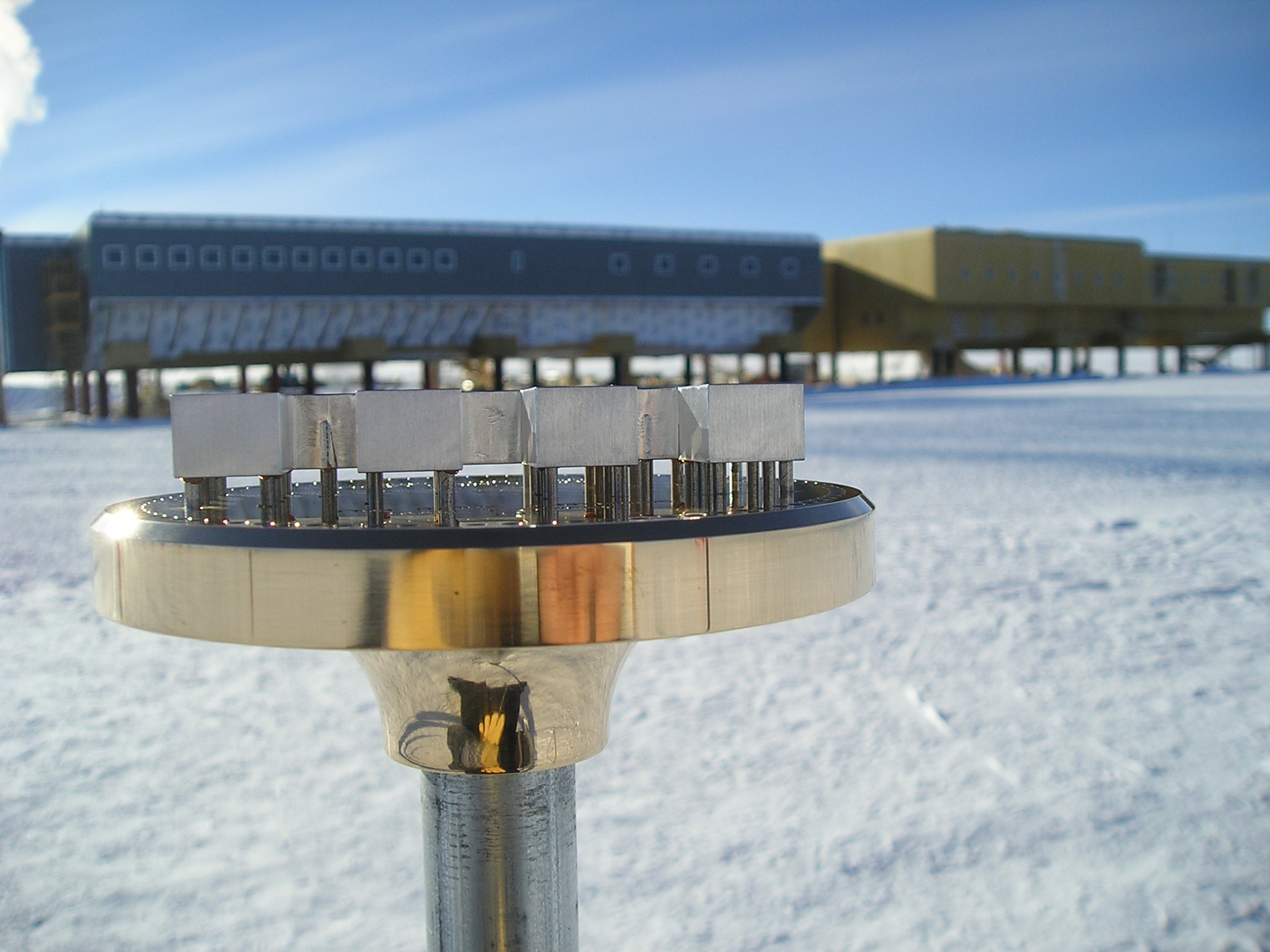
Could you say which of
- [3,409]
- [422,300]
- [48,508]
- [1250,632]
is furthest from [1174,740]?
[3,409]

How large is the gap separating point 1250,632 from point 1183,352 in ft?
155

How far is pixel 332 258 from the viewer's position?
28000 mm

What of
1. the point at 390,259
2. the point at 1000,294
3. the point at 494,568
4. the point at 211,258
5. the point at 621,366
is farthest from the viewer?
the point at 1000,294

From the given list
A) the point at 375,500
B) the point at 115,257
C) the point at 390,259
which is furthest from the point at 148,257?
the point at 375,500

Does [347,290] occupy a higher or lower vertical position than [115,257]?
lower

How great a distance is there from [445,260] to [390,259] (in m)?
1.56

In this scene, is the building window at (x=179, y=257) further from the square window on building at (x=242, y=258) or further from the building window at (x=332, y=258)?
the building window at (x=332, y=258)

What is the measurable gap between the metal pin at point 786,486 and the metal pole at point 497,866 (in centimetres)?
50

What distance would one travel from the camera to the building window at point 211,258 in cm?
2675

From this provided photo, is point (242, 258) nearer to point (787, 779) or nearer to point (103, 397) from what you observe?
point (103, 397)

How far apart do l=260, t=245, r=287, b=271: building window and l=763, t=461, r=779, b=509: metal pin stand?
28.5m

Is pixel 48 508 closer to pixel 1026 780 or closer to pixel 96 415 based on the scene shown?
pixel 1026 780

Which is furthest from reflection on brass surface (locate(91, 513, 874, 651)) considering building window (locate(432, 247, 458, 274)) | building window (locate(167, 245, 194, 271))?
building window (locate(432, 247, 458, 274))

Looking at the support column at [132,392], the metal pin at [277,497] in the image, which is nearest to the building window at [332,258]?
the support column at [132,392]
